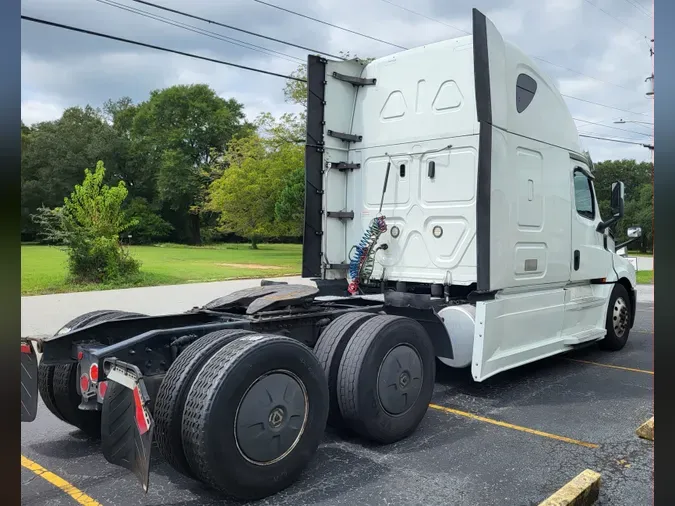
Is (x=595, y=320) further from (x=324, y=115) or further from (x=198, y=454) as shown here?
(x=198, y=454)

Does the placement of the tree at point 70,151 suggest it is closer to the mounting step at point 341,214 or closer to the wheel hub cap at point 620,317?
the mounting step at point 341,214

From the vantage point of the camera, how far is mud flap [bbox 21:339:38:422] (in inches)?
154

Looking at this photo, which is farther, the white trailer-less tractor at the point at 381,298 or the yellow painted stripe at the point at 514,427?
the yellow painted stripe at the point at 514,427

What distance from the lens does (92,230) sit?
16.5m

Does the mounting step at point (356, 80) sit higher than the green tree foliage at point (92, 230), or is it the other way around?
the mounting step at point (356, 80)

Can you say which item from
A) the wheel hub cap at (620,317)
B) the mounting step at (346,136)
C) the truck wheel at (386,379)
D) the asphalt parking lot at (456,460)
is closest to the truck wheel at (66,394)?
the asphalt parking lot at (456,460)

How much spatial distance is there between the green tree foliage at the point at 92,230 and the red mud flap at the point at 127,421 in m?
13.9

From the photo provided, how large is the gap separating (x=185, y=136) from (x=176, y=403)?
51.4 m

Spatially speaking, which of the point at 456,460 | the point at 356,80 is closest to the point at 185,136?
the point at 356,80

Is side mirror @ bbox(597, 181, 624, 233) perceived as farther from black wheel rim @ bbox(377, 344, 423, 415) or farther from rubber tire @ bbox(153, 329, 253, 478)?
rubber tire @ bbox(153, 329, 253, 478)

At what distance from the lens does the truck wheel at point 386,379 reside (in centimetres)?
444

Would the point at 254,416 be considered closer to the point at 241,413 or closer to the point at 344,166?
the point at 241,413

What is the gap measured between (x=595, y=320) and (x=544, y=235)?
1.93m
